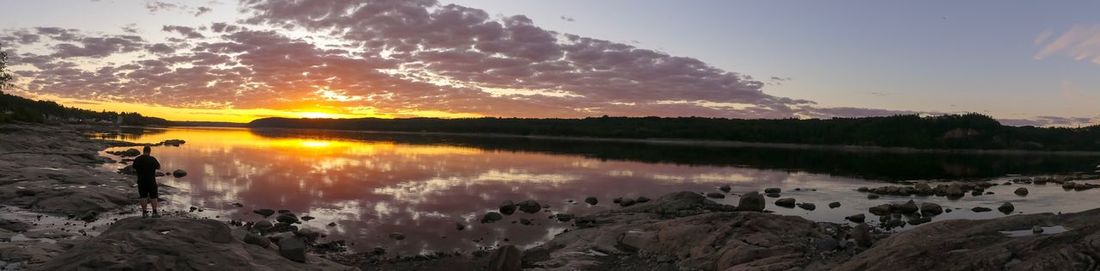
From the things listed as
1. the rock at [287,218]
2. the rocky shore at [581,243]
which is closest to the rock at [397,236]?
the rocky shore at [581,243]

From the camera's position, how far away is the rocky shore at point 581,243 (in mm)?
11273

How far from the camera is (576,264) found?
17500 millimetres

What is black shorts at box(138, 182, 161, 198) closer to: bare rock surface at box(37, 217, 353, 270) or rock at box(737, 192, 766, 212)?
bare rock surface at box(37, 217, 353, 270)

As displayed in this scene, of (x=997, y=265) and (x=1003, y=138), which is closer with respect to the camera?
(x=997, y=265)

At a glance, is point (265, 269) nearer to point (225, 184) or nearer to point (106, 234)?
point (106, 234)

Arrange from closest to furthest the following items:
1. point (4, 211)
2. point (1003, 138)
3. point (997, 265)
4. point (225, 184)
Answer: point (997, 265)
point (4, 211)
point (225, 184)
point (1003, 138)

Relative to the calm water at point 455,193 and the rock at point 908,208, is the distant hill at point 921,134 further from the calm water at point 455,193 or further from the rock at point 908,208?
the rock at point 908,208

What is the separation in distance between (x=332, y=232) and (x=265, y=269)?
892cm

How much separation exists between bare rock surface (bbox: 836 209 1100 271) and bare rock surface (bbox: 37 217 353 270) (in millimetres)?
13994

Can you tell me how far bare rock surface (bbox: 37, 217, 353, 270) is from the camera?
11.9 m

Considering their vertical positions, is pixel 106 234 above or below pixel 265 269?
above

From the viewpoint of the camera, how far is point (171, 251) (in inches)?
517

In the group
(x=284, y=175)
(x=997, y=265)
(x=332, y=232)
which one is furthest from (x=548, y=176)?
(x=997, y=265)

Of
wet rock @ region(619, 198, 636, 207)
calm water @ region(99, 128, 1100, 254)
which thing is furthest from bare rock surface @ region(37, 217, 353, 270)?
wet rock @ region(619, 198, 636, 207)
